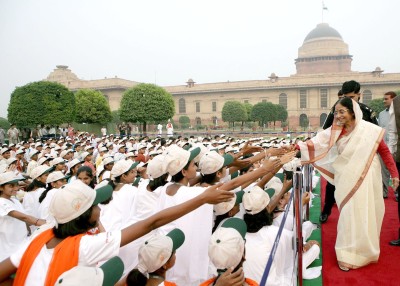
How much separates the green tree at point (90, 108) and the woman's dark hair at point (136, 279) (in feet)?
105

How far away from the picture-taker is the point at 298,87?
48.4 meters

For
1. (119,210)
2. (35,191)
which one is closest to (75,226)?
(119,210)

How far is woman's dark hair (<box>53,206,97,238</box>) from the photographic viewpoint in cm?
198

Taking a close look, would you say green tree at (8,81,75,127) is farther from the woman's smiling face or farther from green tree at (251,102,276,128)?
the woman's smiling face

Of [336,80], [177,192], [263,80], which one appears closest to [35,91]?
[177,192]

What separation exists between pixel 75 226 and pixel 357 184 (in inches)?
106

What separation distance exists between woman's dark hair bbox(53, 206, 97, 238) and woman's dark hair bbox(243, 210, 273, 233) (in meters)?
1.24

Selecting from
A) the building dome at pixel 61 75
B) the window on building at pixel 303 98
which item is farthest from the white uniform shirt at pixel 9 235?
the building dome at pixel 61 75

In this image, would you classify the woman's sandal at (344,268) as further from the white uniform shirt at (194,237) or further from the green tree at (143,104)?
the green tree at (143,104)

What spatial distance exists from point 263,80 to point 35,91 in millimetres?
33263

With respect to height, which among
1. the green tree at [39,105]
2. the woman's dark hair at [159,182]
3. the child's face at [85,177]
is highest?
the green tree at [39,105]

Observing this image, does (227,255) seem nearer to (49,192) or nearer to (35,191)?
(49,192)

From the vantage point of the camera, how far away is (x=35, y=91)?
2512 cm

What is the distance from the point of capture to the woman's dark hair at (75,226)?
198 centimetres
